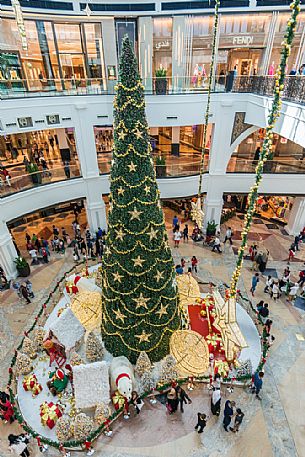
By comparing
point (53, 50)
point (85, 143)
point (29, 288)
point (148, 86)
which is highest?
point (53, 50)

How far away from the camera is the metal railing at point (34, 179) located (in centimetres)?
1259

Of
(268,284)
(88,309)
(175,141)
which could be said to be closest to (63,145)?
(175,141)

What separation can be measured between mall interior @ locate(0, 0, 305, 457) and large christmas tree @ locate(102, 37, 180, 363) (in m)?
2.16

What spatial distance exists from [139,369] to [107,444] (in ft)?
6.15

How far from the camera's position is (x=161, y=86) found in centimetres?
1322

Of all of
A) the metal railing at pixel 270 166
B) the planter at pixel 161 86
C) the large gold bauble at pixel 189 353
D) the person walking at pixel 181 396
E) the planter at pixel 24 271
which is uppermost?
the planter at pixel 161 86

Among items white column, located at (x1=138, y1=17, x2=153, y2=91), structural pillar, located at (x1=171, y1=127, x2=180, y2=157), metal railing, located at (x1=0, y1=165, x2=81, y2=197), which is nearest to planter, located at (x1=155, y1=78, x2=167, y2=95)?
white column, located at (x1=138, y1=17, x2=153, y2=91)

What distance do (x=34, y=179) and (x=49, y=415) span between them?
32.6ft

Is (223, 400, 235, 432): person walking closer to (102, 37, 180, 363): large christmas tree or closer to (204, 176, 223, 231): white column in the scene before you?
(102, 37, 180, 363): large christmas tree

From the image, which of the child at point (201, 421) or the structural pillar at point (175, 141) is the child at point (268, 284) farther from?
the structural pillar at point (175, 141)

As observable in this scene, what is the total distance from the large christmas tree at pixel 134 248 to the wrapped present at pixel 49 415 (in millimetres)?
2040

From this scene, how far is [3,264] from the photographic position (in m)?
12.6

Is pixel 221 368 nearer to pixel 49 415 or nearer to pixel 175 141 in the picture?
pixel 49 415

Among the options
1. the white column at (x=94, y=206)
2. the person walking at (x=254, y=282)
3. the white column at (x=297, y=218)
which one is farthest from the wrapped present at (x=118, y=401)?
the white column at (x=297, y=218)
